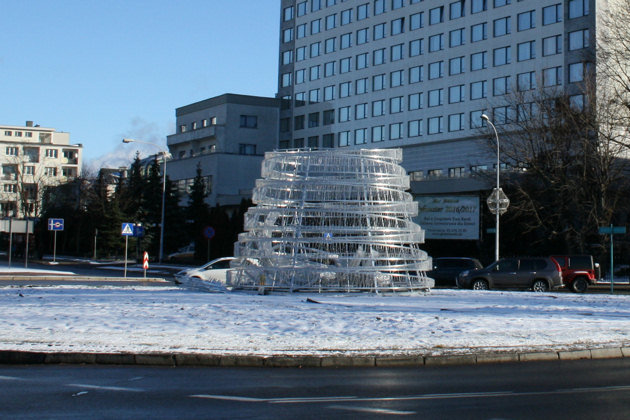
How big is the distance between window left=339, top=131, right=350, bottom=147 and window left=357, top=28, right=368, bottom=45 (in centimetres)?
1026

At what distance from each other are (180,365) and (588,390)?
5.93 m

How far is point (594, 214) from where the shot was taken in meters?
43.7

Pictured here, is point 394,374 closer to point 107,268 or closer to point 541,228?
point 541,228

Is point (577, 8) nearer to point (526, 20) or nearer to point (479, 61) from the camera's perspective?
point (526, 20)

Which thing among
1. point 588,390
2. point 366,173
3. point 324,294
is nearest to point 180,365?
point 588,390

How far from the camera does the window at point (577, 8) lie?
2566 inches

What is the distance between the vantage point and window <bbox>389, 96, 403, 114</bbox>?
3214 inches

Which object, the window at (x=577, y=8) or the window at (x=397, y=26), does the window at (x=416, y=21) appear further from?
the window at (x=577, y=8)

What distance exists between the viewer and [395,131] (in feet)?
268

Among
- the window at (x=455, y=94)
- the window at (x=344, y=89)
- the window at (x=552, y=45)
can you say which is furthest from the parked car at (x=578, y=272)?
the window at (x=344, y=89)

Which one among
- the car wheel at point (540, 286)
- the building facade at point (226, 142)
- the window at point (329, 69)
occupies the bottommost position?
the car wheel at point (540, 286)

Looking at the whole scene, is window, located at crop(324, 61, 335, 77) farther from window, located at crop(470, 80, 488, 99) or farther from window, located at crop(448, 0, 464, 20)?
window, located at crop(470, 80, 488, 99)

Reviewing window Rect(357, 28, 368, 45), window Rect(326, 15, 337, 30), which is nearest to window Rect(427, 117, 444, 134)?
window Rect(357, 28, 368, 45)

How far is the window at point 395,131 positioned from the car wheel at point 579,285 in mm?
47763
